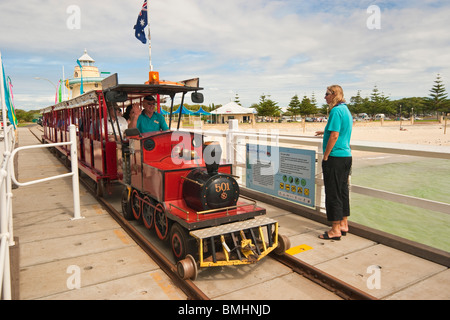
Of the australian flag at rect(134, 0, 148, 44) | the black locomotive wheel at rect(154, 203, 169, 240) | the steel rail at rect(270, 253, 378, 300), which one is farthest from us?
the australian flag at rect(134, 0, 148, 44)

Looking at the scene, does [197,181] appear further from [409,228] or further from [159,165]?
[409,228]

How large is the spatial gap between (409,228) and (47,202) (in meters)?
11.0

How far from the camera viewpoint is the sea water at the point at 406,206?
1025 cm

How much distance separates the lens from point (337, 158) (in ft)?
15.3

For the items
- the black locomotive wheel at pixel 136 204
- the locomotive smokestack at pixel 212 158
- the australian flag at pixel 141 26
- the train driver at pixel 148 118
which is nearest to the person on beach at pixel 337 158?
the locomotive smokestack at pixel 212 158

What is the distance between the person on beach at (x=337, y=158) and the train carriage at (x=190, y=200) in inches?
40.3

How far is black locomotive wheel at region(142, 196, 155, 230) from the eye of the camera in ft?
16.9

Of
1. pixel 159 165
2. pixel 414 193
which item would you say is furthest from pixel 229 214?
pixel 414 193

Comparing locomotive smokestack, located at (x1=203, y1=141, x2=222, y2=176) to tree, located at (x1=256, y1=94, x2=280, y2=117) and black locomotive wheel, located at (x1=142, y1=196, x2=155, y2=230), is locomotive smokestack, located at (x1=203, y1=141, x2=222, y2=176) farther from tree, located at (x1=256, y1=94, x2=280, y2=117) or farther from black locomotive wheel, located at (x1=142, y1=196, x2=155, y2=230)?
tree, located at (x1=256, y1=94, x2=280, y2=117)

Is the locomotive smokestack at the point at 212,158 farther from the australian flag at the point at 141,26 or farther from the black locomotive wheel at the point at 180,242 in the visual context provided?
the australian flag at the point at 141,26

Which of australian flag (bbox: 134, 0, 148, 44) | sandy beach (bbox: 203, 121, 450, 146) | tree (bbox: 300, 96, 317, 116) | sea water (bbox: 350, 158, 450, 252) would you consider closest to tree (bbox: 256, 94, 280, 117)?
tree (bbox: 300, 96, 317, 116)

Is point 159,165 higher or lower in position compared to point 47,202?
higher
